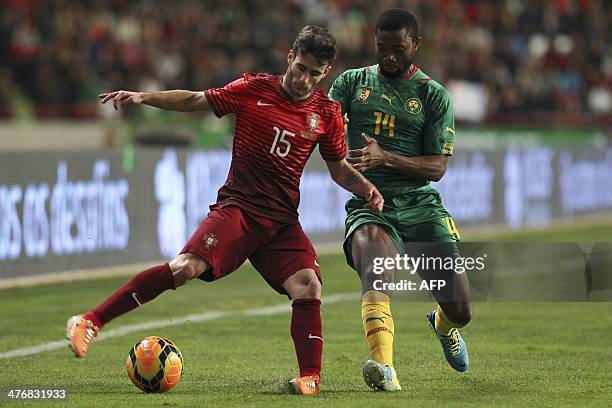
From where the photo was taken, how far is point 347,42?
23.3m

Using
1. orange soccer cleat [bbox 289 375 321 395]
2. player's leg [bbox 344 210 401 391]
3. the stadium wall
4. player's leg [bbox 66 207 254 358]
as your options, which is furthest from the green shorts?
the stadium wall

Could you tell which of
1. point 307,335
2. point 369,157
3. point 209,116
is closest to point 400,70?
point 369,157

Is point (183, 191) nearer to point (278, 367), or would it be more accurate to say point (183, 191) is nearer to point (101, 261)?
point (101, 261)

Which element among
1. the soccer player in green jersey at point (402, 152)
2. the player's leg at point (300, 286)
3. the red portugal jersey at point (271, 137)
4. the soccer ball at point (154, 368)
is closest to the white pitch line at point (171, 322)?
the soccer ball at point (154, 368)

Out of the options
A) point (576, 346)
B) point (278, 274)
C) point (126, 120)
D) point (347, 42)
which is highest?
point (347, 42)

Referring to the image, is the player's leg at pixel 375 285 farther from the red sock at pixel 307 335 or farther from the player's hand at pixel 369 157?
the player's hand at pixel 369 157

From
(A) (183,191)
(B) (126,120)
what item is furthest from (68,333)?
(B) (126,120)

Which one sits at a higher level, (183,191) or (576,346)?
(183,191)

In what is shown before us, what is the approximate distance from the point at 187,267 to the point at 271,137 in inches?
33.5

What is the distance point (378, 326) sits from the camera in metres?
7.21

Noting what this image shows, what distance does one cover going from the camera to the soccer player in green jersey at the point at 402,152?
750 cm

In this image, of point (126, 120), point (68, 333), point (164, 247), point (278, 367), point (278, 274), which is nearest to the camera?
point (68, 333)

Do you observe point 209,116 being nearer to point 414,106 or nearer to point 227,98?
point 414,106

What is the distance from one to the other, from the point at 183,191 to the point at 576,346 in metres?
6.91
